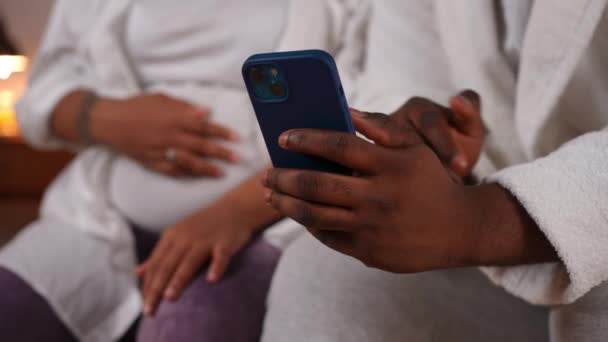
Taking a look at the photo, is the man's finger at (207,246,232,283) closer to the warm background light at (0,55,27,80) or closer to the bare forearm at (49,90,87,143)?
the bare forearm at (49,90,87,143)

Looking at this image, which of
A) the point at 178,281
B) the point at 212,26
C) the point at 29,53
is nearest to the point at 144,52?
the point at 212,26

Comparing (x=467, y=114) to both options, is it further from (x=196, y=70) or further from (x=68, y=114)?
(x=68, y=114)

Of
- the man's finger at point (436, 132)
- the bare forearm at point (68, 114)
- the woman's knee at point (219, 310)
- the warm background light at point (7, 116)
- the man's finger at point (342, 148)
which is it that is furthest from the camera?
the warm background light at point (7, 116)

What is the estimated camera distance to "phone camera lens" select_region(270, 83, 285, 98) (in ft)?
1.13

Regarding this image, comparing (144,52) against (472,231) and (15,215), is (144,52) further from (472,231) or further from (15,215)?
(15,215)

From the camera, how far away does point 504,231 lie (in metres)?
0.37

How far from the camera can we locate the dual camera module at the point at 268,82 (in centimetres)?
34

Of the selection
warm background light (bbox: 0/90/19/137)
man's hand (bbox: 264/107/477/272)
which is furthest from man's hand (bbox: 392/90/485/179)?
warm background light (bbox: 0/90/19/137)

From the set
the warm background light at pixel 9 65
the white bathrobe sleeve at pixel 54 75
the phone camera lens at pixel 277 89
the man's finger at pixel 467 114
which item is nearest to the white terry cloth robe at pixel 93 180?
the white bathrobe sleeve at pixel 54 75

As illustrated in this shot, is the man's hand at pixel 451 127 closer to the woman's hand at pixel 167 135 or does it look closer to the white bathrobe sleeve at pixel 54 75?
the woman's hand at pixel 167 135

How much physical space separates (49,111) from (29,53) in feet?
1.99

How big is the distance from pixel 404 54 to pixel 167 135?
1.07 ft

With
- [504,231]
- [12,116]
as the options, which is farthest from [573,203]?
[12,116]

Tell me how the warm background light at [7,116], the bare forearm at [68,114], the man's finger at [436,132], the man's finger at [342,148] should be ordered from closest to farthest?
the man's finger at [342,148] < the man's finger at [436,132] < the bare forearm at [68,114] < the warm background light at [7,116]
